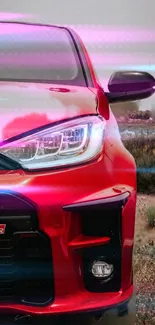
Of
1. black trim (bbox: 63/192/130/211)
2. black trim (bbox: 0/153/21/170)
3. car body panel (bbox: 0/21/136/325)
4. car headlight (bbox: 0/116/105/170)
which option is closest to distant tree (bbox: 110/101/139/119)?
car body panel (bbox: 0/21/136/325)

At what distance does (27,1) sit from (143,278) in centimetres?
124

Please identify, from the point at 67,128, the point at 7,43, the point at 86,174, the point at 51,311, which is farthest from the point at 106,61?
the point at 51,311

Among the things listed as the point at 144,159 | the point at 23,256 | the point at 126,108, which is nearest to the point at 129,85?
the point at 126,108

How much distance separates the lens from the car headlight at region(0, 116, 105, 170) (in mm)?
1467

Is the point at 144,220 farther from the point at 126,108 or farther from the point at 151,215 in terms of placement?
the point at 126,108

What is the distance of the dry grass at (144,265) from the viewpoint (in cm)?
215

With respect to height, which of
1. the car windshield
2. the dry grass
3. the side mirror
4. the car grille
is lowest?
the dry grass

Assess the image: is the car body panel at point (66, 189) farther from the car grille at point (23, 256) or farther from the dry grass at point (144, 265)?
the dry grass at point (144, 265)

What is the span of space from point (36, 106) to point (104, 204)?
36cm

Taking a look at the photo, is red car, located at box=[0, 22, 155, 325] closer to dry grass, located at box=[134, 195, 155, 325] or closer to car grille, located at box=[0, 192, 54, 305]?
car grille, located at box=[0, 192, 54, 305]

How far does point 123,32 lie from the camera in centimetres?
224

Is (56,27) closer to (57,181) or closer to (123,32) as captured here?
(123,32)

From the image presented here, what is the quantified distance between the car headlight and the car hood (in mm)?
26

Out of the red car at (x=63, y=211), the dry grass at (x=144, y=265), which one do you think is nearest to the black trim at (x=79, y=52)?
the red car at (x=63, y=211)
